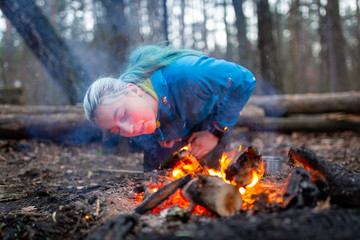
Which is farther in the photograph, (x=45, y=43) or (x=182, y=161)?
(x=45, y=43)

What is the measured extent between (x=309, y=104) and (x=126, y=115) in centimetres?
568

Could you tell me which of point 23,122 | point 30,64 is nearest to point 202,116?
point 23,122

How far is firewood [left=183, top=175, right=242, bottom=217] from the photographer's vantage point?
5.51 feet

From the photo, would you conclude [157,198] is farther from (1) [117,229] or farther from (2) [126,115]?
(2) [126,115]

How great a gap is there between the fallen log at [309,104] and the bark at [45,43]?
3702 millimetres

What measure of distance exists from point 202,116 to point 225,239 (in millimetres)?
1418

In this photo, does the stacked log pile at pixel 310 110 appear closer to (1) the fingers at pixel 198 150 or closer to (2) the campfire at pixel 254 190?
(1) the fingers at pixel 198 150

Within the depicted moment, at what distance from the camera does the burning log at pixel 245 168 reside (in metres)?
1.91

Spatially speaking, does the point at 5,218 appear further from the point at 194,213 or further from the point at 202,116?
the point at 202,116

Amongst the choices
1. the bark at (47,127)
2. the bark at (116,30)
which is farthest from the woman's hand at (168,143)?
the bark at (116,30)

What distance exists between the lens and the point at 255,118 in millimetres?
5688

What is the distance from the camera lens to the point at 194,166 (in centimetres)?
232

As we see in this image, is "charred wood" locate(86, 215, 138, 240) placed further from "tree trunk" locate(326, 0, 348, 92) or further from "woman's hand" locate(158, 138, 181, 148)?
"tree trunk" locate(326, 0, 348, 92)

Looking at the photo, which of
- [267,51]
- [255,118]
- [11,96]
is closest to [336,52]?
[267,51]
